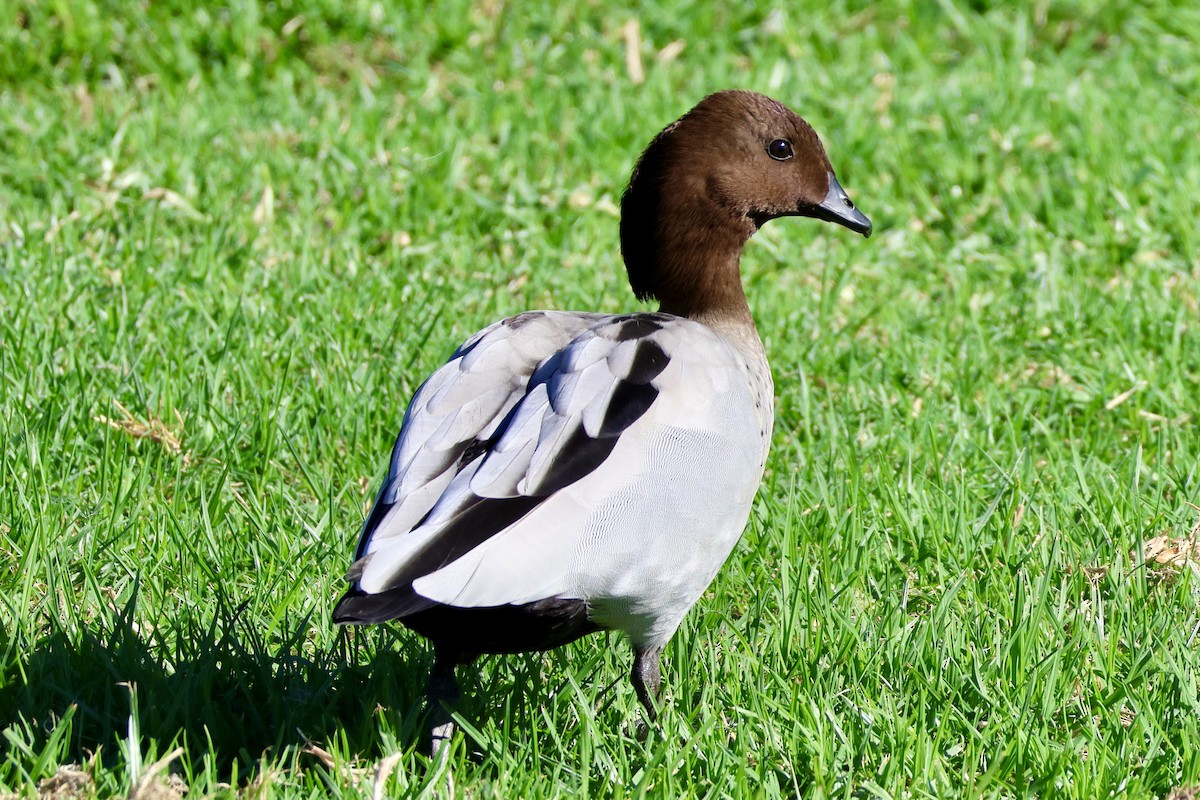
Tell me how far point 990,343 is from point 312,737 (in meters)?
2.83

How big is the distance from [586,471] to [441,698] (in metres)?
0.55

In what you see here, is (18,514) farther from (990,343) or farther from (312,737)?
(990,343)

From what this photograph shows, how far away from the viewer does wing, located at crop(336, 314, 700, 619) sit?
97.5 inches

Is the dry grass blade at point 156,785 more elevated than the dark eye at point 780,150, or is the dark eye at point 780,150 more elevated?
the dark eye at point 780,150

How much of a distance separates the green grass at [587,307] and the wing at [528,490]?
454 mm

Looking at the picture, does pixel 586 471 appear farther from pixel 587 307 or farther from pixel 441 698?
pixel 587 307

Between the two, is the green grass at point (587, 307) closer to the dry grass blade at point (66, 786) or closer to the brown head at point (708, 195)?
the dry grass blade at point (66, 786)

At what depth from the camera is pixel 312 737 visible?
292 cm

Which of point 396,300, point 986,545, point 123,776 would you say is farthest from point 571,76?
point 123,776

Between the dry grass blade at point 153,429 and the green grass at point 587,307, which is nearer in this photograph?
the green grass at point 587,307

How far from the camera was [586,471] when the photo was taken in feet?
8.86

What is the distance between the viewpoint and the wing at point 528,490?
248cm

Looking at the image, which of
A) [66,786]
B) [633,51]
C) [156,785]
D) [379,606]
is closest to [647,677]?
[379,606]

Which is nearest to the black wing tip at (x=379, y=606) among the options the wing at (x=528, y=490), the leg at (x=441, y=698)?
the wing at (x=528, y=490)
